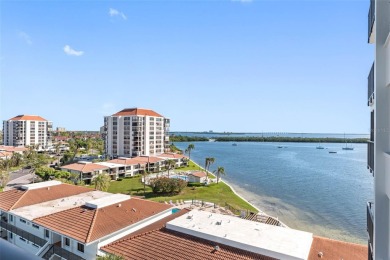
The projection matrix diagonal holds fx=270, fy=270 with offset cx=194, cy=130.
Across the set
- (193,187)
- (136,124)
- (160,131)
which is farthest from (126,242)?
(160,131)

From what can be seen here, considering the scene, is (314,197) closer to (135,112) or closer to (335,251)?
(335,251)

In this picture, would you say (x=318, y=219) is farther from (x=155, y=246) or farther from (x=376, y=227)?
(x=376, y=227)

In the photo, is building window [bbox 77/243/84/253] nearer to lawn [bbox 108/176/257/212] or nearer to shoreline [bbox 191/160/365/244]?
lawn [bbox 108/176/257/212]

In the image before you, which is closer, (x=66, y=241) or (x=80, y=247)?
(x=80, y=247)

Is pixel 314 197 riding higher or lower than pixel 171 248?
lower

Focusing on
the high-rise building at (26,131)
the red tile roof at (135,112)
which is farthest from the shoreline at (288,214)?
the high-rise building at (26,131)

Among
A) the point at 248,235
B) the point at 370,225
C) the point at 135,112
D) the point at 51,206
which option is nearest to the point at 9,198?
the point at 51,206

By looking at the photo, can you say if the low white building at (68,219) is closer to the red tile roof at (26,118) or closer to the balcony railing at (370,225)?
the balcony railing at (370,225)
